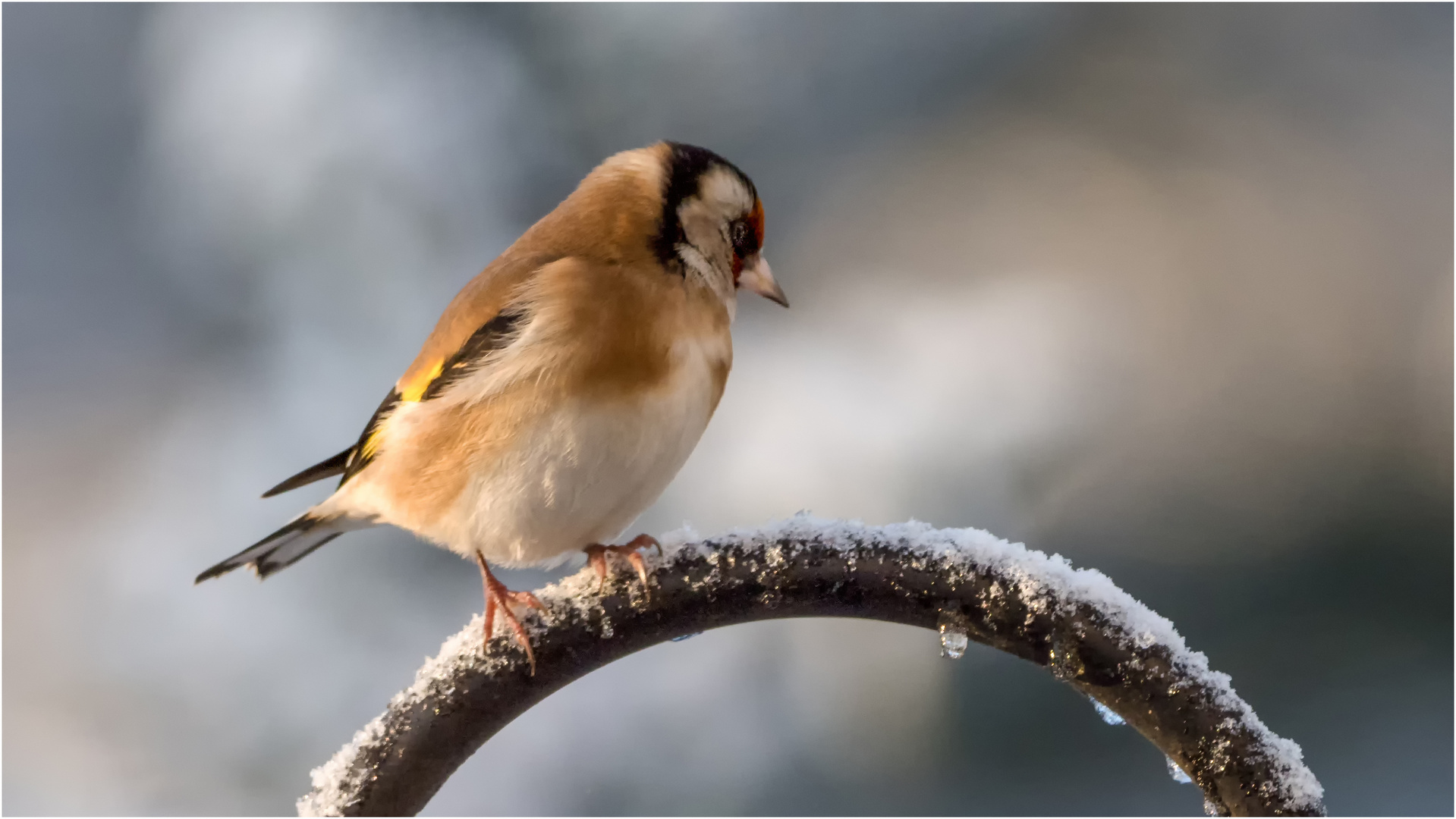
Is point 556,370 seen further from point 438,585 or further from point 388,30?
point 388,30

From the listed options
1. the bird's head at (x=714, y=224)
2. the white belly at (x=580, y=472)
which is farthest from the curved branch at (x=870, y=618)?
the bird's head at (x=714, y=224)

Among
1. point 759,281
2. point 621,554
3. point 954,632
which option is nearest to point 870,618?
point 954,632

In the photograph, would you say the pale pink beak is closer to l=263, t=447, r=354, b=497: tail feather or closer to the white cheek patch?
the white cheek patch

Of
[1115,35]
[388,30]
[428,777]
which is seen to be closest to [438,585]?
[388,30]

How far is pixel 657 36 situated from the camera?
1.62 metres

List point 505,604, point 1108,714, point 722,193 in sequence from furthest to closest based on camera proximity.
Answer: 1. point 722,193
2. point 505,604
3. point 1108,714

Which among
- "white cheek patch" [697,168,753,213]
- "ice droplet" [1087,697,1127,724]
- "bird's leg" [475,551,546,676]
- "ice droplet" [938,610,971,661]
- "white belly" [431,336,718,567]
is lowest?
"ice droplet" [1087,697,1127,724]

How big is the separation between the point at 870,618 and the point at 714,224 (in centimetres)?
37

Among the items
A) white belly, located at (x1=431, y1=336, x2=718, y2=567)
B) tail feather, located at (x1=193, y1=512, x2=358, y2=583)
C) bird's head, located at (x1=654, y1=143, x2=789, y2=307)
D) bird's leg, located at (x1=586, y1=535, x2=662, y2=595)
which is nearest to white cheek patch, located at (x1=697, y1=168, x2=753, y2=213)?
bird's head, located at (x1=654, y1=143, x2=789, y2=307)

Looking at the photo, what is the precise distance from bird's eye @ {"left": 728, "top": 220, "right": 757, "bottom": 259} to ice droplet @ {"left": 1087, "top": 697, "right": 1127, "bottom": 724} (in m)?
0.43

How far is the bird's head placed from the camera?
2.55 feet

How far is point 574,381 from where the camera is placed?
669 millimetres

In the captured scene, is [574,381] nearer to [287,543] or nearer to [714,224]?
[714,224]

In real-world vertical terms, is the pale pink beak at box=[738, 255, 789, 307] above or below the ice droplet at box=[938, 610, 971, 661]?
above
